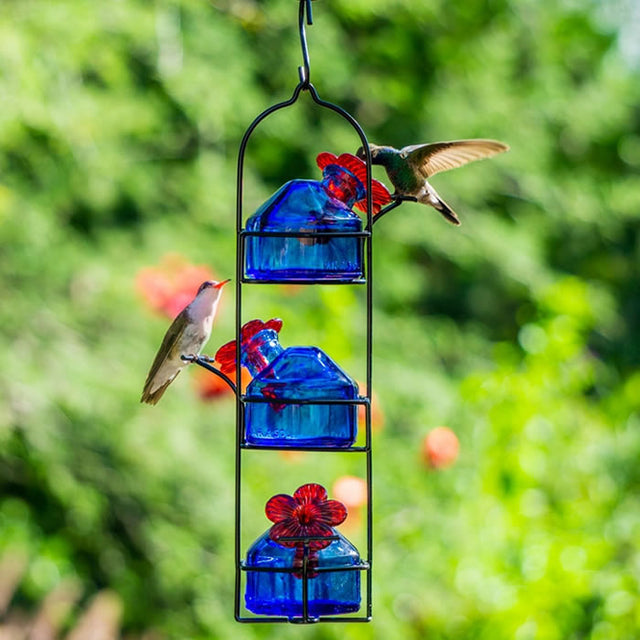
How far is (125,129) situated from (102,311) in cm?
89

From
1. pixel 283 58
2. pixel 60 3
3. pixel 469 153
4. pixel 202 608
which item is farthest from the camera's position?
pixel 283 58

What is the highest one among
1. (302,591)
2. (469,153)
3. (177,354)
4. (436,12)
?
(436,12)

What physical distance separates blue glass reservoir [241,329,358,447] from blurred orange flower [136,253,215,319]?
1950mm

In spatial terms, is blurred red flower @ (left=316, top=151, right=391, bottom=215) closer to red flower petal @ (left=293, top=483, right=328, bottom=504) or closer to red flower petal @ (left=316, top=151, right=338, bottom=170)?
red flower petal @ (left=316, top=151, right=338, bottom=170)

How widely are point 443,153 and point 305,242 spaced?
371 mm

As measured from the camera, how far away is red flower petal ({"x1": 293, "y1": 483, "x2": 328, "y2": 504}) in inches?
81.0

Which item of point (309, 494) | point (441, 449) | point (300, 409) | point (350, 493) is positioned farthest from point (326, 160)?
point (441, 449)

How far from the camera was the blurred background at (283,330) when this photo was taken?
4191 mm

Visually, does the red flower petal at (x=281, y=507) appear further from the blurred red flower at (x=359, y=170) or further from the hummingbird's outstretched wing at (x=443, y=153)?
the hummingbird's outstretched wing at (x=443, y=153)

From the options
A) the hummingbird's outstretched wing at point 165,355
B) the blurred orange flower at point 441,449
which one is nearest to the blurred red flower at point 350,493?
the blurred orange flower at point 441,449

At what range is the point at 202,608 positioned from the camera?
4.90 metres

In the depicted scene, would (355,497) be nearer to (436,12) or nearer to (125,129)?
(125,129)

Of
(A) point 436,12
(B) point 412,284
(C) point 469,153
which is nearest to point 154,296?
(C) point 469,153

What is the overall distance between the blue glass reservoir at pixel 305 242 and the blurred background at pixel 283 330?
4.37 feet
